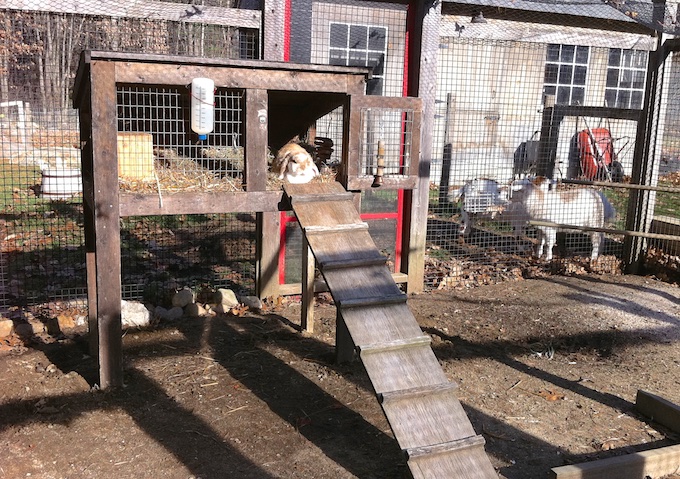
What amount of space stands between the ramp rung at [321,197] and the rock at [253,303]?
1808 millimetres

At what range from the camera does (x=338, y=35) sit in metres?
6.15

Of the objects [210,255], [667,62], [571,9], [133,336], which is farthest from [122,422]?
[667,62]

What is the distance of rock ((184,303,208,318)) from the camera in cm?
542

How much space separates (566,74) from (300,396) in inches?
377

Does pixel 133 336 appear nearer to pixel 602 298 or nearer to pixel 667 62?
pixel 602 298

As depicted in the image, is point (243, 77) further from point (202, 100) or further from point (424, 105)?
point (424, 105)

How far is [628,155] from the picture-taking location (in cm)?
1234

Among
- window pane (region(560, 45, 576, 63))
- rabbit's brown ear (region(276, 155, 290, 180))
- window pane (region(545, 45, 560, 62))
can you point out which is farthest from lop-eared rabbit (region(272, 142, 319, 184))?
window pane (region(560, 45, 576, 63))

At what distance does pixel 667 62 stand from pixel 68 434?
6916mm

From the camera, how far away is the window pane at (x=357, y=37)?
243 inches

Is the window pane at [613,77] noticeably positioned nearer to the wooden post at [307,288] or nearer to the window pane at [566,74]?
the window pane at [566,74]

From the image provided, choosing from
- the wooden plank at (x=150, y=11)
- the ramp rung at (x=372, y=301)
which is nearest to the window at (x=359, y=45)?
the wooden plank at (x=150, y=11)

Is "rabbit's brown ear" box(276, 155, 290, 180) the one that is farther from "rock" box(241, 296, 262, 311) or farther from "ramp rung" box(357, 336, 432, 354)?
"ramp rung" box(357, 336, 432, 354)

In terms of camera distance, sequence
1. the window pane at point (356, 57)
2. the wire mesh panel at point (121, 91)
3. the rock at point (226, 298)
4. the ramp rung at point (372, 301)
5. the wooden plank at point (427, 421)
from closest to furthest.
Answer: the wooden plank at point (427, 421) → the ramp rung at point (372, 301) → the wire mesh panel at point (121, 91) → the rock at point (226, 298) → the window pane at point (356, 57)
